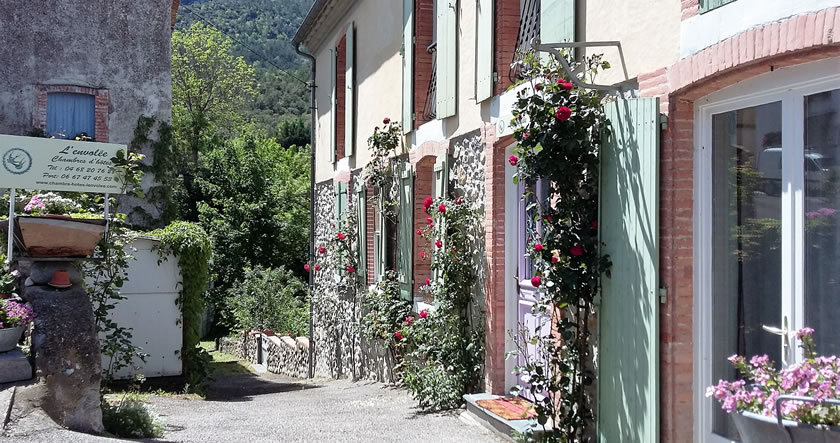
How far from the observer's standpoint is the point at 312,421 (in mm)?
7043

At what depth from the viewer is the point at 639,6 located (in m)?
4.71

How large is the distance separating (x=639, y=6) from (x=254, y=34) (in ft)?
210

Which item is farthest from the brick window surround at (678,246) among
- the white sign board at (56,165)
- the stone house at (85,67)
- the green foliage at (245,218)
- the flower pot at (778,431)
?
the green foliage at (245,218)

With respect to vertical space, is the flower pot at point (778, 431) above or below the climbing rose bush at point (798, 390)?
below

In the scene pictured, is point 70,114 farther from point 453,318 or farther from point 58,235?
point 453,318

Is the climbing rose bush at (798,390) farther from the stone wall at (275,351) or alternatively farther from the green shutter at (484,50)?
the stone wall at (275,351)

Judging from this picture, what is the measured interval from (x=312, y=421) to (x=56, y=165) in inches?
122

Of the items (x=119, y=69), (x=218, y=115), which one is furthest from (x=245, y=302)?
(x=218, y=115)

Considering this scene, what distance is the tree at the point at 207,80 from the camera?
3209 centimetres

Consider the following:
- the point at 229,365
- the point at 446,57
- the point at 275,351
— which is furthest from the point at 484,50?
the point at 229,365

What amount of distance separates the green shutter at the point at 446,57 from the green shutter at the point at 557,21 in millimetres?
1959

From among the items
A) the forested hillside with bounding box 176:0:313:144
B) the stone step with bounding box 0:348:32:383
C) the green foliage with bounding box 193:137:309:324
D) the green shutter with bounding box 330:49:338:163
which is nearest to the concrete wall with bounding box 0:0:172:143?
the green shutter with bounding box 330:49:338:163

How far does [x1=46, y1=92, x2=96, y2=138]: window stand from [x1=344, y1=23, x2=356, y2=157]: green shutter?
4.85 metres

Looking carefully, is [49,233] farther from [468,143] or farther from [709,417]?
[709,417]
